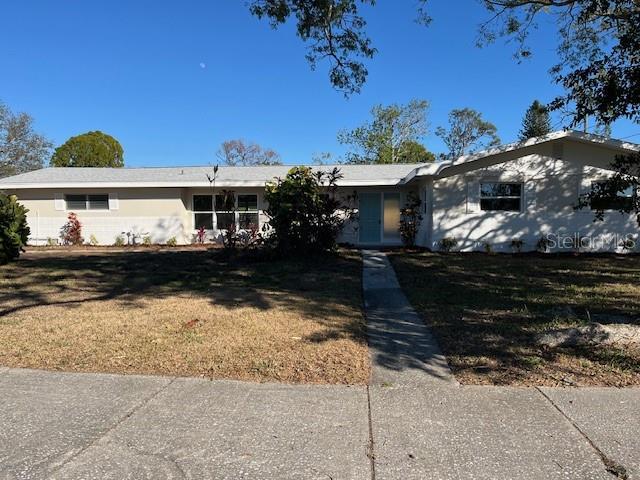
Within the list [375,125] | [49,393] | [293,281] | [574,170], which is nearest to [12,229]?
[293,281]

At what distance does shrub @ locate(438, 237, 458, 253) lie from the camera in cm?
1606

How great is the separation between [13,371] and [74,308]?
9.61ft

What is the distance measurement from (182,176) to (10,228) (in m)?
8.12

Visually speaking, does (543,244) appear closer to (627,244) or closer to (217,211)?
(627,244)

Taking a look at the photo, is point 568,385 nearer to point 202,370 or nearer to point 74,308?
point 202,370

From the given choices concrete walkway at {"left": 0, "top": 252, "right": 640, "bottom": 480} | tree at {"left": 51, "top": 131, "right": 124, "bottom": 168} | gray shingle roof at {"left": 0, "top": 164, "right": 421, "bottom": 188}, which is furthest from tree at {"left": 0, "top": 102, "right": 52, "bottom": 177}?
concrete walkway at {"left": 0, "top": 252, "right": 640, "bottom": 480}

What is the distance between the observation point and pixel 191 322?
22.1 feet

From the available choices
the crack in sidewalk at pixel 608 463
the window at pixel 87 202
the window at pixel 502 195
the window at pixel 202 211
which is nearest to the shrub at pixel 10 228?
the window at pixel 87 202

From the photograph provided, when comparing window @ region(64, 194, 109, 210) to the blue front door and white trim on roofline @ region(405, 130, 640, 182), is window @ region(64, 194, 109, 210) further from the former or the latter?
white trim on roofline @ region(405, 130, 640, 182)

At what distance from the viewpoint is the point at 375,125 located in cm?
4691

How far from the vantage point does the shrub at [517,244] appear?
1591cm

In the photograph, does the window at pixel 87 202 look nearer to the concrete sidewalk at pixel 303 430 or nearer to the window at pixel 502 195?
the window at pixel 502 195

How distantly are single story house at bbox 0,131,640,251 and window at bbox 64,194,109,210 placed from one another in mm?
40

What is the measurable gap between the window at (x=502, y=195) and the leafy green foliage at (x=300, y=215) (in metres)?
5.10
